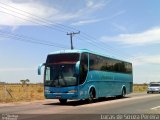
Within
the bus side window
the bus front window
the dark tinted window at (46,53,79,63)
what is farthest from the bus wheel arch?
the dark tinted window at (46,53,79,63)

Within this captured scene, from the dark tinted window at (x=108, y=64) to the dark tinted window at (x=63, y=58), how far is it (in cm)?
194

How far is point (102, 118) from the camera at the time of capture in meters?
18.2

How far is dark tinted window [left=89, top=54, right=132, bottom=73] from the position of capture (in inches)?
1188

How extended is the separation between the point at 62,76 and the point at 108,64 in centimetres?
726

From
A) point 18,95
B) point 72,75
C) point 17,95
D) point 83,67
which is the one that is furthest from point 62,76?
point 18,95

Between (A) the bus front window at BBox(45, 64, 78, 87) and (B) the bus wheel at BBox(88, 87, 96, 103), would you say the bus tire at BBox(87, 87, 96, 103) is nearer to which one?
(B) the bus wheel at BBox(88, 87, 96, 103)

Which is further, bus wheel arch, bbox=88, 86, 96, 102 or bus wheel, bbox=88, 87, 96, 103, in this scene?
bus wheel, bbox=88, 87, 96, 103

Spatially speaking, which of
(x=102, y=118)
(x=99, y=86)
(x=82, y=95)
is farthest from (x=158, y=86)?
(x=102, y=118)

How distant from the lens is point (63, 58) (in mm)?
28094

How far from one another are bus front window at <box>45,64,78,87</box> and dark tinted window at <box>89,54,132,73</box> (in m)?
2.21

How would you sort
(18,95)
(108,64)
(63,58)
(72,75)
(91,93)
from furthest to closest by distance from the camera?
(18,95) → (108,64) → (91,93) → (63,58) → (72,75)

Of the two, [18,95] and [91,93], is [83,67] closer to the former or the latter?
[91,93]

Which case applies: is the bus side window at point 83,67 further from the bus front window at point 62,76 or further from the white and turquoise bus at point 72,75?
the bus front window at point 62,76

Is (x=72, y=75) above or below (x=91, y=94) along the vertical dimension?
above
